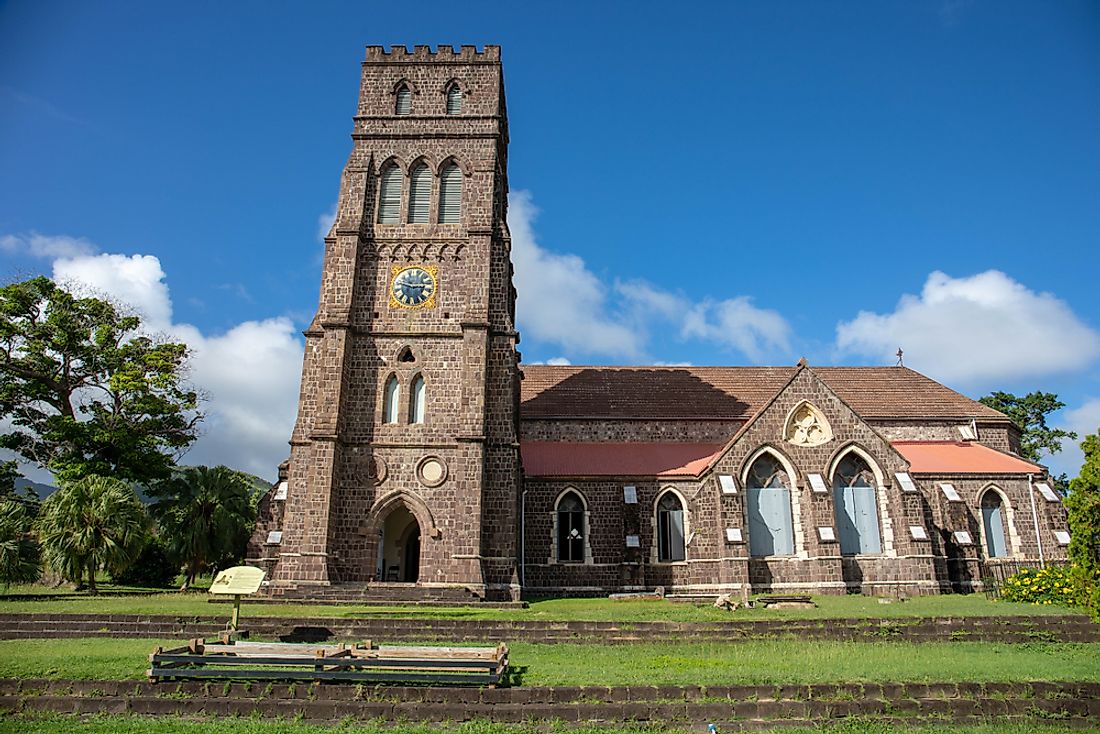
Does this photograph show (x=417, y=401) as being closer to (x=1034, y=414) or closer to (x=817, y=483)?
(x=817, y=483)

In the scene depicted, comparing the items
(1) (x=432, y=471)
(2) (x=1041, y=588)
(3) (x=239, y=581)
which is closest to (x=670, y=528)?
(1) (x=432, y=471)

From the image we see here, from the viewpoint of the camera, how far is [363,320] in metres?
28.0

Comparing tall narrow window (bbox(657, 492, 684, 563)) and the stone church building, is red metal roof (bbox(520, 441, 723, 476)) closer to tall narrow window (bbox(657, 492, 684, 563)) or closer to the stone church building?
the stone church building

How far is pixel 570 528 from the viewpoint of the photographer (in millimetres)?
30031

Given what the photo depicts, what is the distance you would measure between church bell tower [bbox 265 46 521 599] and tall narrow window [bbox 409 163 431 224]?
0.06 m

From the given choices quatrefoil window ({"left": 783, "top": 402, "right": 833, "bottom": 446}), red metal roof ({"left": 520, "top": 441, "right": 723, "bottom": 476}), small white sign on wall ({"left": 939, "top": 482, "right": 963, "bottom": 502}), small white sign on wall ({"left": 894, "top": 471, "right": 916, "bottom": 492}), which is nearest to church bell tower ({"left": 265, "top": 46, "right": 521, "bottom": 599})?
red metal roof ({"left": 520, "top": 441, "right": 723, "bottom": 476})

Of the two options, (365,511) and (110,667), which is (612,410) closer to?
(365,511)

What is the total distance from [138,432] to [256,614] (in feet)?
65.4

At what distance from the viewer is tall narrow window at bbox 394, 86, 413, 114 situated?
30.9 meters

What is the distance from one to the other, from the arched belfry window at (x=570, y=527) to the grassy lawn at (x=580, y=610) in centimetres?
571

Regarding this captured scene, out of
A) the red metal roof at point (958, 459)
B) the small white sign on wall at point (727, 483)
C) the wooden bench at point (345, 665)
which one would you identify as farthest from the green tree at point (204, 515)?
the red metal roof at point (958, 459)

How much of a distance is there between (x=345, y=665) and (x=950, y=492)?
26.9 meters

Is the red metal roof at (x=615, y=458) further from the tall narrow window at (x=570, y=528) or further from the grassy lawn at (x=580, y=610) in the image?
the grassy lawn at (x=580, y=610)

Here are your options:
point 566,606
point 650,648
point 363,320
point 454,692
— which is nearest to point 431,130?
point 363,320
